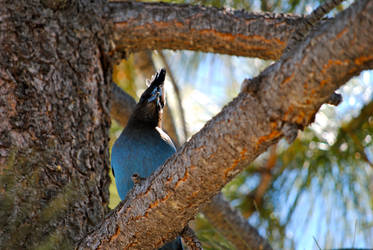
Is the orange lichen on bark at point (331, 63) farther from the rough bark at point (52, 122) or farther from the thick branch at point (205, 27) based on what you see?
the thick branch at point (205, 27)

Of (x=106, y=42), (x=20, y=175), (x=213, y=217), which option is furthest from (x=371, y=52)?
(x=213, y=217)

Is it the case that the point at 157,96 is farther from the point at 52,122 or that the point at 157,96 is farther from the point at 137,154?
the point at 52,122

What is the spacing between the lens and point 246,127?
64.4 inches

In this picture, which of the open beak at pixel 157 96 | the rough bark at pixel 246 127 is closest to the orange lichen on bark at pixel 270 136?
the rough bark at pixel 246 127

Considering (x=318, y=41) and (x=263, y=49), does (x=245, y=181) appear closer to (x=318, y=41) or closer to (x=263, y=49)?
(x=263, y=49)

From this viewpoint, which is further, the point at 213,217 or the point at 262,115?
the point at 213,217

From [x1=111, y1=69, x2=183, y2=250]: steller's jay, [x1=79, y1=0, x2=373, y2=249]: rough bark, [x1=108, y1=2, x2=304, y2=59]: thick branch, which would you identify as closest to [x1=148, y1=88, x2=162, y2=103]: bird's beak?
[x1=111, y1=69, x2=183, y2=250]: steller's jay

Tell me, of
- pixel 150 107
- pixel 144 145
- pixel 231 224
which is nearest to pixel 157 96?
pixel 150 107

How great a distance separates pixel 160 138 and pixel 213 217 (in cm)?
66

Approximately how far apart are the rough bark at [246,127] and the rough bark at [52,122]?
1.30 feet

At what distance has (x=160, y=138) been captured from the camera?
363 centimetres

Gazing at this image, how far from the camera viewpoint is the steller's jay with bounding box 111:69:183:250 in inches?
133

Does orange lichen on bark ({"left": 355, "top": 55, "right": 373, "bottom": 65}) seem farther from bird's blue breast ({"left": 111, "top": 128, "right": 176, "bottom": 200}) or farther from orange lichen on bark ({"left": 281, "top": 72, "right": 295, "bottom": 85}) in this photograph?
bird's blue breast ({"left": 111, "top": 128, "right": 176, "bottom": 200})

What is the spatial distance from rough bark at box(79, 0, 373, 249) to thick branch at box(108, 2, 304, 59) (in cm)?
133
